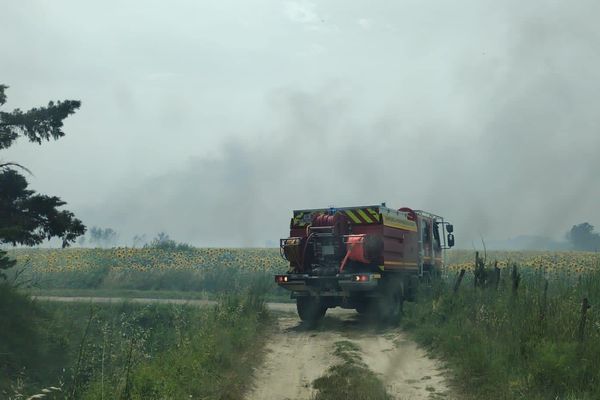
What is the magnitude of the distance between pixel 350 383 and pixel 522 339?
10.3 ft

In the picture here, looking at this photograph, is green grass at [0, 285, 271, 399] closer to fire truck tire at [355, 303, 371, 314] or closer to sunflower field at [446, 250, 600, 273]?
fire truck tire at [355, 303, 371, 314]

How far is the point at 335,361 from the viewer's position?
1082cm

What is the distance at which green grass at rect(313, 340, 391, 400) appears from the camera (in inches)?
313

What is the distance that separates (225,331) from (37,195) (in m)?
8.03

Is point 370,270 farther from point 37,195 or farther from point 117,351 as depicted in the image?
point 37,195

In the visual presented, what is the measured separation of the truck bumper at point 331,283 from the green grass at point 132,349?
139 centimetres

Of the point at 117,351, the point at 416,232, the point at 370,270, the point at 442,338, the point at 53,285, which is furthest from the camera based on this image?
the point at 53,285

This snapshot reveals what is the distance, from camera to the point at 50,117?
16281 millimetres

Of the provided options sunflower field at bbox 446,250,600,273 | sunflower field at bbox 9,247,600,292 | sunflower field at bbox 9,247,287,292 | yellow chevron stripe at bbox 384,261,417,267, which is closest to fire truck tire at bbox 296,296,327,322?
yellow chevron stripe at bbox 384,261,417,267

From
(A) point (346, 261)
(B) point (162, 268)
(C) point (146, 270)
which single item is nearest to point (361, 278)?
(A) point (346, 261)

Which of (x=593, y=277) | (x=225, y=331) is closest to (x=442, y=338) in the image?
(x=593, y=277)

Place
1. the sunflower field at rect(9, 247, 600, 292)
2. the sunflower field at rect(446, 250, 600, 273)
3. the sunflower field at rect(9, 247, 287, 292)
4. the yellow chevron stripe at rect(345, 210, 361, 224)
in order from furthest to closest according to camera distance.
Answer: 1. the sunflower field at rect(9, 247, 287, 292)
2. the sunflower field at rect(9, 247, 600, 292)
3. the sunflower field at rect(446, 250, 600, 273)
4. the yellow chevron stripe at rect(345, 210, 361, 224)

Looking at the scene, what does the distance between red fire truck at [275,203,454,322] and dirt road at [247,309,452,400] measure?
2.61ft

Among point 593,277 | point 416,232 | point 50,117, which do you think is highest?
point 50,117
